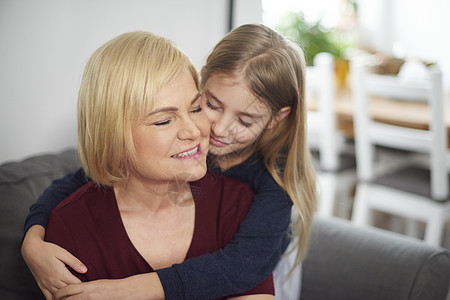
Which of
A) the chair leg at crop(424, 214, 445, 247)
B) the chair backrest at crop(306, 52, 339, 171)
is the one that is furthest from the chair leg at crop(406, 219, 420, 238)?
the chair backrest at crop(306, 52, 339, 171)

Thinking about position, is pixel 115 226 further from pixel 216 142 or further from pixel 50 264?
pixel 216 142

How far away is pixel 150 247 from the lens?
1021mm

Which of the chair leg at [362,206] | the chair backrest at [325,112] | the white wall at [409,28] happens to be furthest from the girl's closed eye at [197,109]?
the white wall at [409,28]

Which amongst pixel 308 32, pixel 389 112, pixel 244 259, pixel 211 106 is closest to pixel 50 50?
pixel 211 106

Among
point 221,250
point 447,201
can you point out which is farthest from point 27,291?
point 447,201

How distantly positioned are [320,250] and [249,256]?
1.62ft

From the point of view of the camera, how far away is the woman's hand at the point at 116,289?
2.89 feet

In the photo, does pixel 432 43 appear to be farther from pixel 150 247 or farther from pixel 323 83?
pixel 150 247

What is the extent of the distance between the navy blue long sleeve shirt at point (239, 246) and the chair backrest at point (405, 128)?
1.40m

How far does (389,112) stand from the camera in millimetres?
2604

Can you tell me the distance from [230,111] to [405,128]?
1.75 metres

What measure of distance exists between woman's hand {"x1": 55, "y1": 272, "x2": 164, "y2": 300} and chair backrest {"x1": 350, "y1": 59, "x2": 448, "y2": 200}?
69.4 inches

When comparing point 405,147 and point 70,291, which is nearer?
point 70,291

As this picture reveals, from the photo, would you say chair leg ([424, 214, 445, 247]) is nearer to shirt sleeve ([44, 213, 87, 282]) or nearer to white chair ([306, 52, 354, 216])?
white chair ([306, 52, 354, 216])
